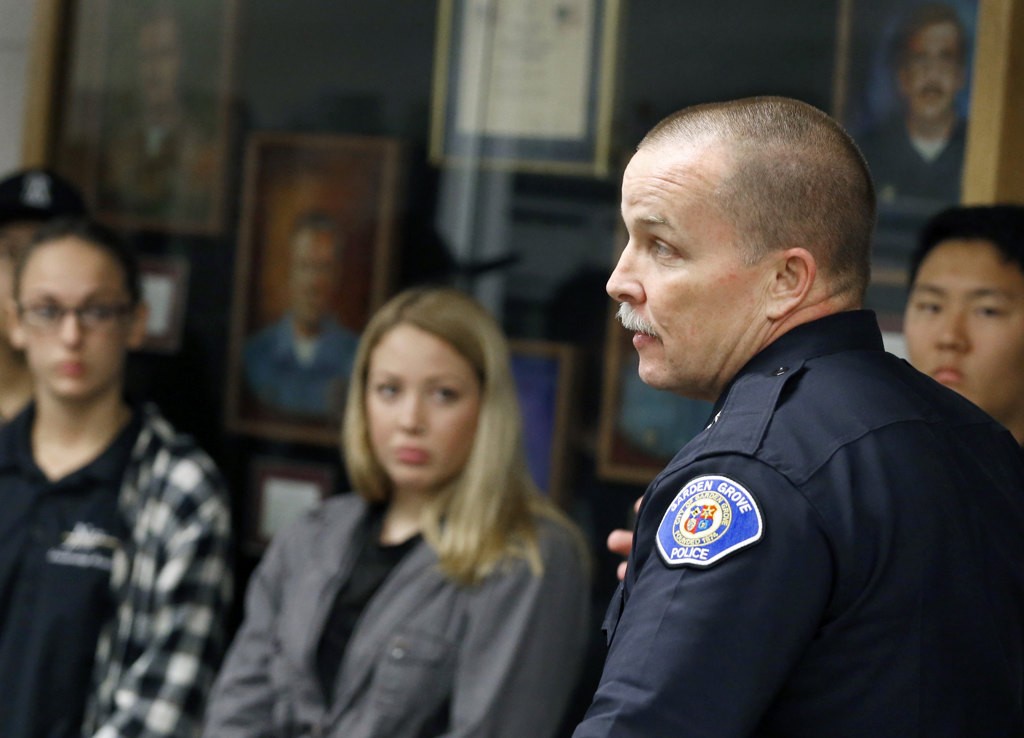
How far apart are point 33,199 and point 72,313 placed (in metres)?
0.56

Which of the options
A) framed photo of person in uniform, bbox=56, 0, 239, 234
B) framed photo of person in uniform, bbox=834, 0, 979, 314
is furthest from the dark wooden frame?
framed photo of person in uniform, bbox=834, 0, 979, 314

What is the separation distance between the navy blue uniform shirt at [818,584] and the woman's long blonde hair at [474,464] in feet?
3.99

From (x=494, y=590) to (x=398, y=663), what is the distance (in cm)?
23

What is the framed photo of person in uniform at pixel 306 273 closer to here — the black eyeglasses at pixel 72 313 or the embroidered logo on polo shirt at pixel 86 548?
the black eyeglasses at pixel 72 313

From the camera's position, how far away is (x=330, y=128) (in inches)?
138

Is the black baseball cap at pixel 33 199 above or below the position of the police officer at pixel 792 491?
above

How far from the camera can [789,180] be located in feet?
4.93

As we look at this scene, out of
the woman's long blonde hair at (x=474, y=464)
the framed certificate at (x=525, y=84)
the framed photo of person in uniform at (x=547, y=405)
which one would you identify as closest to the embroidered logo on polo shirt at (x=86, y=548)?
the woman's long blonde hair at (x=474, y=464)

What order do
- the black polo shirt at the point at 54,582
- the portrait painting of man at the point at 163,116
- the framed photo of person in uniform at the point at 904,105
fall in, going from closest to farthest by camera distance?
1. the framed photo of person in uniform at the point at 904,105
2. the black polo shirt at the point at 54,582
3. the portrait painting of man at the point at 163,116

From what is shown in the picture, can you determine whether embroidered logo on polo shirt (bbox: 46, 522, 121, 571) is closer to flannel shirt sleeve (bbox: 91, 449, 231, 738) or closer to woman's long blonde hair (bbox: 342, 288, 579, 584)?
flannel shirt sleeve (bbox: 91, 449, 231, 738)

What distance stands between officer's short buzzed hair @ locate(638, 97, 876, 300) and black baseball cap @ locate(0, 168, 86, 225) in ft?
7.75

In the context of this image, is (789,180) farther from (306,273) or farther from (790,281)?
(306,273)

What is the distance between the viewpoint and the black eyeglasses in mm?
3113

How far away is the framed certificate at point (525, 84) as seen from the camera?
3.15 metres
